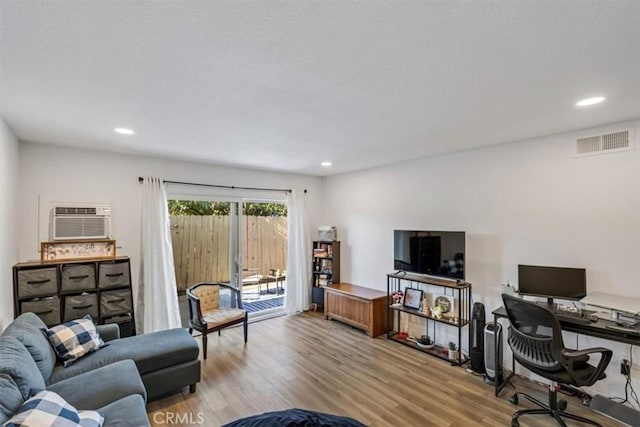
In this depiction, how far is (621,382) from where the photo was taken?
2598 millimetres

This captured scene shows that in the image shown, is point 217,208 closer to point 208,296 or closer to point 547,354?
point 208,296

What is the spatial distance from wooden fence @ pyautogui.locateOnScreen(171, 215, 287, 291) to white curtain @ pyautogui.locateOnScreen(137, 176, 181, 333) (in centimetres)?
38

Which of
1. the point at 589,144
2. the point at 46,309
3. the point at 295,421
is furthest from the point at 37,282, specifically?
the point at 589,144

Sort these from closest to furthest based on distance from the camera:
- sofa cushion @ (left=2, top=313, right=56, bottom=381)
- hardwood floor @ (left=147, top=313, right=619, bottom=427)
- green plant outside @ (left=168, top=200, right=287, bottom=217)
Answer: sofa cushion @ (left=2, top=313, right=56, bottom=381)
hardwood floor @ (left=147, top=313, right=619, bottom=427)
green plant outside @ (left=168, top=200, right=287, bottom=217)

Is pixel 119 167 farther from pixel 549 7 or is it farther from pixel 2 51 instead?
pixel 549 7

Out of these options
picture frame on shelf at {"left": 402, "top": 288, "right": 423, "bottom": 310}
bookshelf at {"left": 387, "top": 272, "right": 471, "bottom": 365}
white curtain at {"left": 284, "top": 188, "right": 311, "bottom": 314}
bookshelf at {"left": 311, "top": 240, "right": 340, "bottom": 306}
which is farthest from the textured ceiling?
bookshelf at {"left": 311, "top": 240, "right": 340, "bottom": 306}

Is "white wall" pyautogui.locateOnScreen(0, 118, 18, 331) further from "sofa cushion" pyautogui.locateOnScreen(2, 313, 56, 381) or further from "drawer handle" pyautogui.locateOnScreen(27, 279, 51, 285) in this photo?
"sofa cushion" pyautogui.locateOnScreen(2, 313, 56, 381)

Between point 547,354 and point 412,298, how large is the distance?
178 cm

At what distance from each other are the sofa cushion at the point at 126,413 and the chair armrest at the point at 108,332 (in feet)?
4.09

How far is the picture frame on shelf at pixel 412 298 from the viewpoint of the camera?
3959mm

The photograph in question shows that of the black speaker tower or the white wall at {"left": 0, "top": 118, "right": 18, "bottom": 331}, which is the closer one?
the white wall at {"left": 0, "top": 118, "right": 18, "bottom": 331}

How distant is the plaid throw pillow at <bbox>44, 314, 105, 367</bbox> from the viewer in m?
2.41

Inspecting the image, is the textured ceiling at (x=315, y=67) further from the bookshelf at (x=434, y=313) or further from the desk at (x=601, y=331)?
the bookshelf at (x=434, y=313)

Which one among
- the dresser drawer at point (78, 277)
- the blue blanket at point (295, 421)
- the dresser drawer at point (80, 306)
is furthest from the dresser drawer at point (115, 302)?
the blue blanket at point (295, 421)
